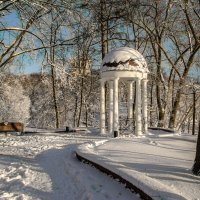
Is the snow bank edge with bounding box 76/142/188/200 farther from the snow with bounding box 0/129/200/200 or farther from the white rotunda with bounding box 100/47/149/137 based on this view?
the white rotunda with bounding box 100/47/149/137

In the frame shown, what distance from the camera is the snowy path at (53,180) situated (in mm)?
7820

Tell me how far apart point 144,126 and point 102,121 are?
244 cm

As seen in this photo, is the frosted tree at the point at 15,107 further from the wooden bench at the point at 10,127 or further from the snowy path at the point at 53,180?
the snowy path at the point at 53,180

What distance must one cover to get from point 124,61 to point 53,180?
1283 cm

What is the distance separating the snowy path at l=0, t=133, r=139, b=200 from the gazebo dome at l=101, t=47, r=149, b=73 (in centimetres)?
874

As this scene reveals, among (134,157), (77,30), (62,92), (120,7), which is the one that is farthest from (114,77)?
(62,92)

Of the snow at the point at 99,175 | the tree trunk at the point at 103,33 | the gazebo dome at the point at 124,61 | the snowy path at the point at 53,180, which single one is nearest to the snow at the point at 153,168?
the snow at the point at 99,175

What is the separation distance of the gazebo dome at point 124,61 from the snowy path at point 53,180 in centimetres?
874

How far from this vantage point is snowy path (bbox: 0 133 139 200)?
782cm

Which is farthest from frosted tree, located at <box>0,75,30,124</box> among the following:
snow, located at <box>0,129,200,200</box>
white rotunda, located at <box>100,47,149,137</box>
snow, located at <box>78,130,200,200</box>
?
snow, located at <box>78,130,200,200</box>

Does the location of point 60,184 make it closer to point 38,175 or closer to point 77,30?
point 38,175

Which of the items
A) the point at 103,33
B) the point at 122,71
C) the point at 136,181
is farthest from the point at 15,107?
the point at 136,181

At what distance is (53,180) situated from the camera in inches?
370

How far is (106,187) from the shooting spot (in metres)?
8.19
